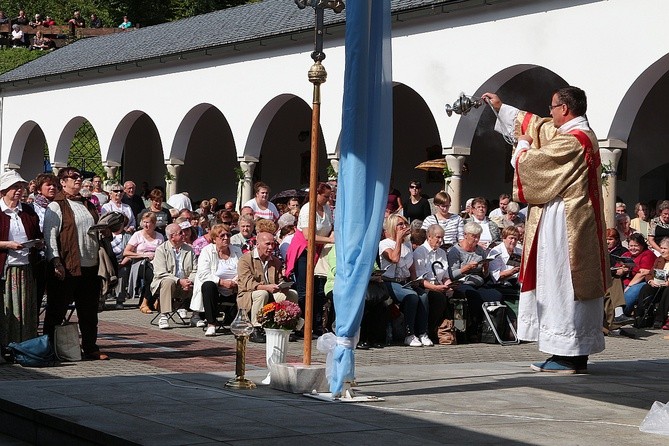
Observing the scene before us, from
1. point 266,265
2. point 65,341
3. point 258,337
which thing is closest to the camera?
point 65,341

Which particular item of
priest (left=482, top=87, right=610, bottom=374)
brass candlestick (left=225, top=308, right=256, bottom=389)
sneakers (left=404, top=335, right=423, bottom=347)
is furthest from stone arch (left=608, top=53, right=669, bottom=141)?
brass candlestick (left=225, top=308, right=256, bottom=389)

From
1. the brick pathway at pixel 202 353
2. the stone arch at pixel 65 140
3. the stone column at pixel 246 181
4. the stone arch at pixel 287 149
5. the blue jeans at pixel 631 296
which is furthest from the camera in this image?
the stone arch at pixel 65 140

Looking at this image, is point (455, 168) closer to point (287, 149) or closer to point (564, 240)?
point (564, 240)

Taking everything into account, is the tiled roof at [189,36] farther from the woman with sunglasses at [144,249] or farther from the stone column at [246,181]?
the woman with sunglasses at [144,249]

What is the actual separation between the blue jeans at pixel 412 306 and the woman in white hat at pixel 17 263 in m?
4.35

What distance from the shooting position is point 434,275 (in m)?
14.6

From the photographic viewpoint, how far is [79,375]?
1033cm

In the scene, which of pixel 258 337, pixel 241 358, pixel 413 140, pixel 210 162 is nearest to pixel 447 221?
pixel 258 337

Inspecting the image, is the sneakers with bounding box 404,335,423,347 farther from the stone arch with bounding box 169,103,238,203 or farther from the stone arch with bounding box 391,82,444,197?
the stone arch with bounding box 169,103,238,203

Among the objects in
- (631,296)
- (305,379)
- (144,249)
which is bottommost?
(305,379)

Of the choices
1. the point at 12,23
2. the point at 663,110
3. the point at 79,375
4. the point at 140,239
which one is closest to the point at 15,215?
the point at 79,375

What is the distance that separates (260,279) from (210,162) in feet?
73.5

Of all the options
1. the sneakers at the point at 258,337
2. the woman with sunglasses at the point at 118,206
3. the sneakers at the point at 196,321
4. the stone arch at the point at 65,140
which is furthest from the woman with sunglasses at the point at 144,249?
the stone arch at the point at 65,140

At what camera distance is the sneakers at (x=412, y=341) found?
14.0 metres
